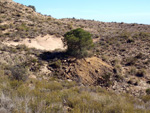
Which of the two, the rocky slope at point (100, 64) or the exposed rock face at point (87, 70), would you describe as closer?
the rocky slope at point (100, 64)

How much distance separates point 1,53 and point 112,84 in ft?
35.1

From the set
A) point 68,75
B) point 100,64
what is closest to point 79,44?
point 100,64

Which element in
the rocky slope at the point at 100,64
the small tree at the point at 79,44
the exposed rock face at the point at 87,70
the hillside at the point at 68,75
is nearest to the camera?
the hillside at the point at 68,75

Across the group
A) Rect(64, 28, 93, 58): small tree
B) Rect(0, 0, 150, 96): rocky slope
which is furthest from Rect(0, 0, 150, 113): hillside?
Rect(64, 28, 93, 58): small tree

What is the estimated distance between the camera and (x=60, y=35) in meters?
23.1

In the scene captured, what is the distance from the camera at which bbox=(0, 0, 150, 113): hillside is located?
4.89 metres

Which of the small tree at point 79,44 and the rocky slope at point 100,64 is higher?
the small tree at point 79,44

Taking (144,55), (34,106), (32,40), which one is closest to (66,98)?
(34,106)

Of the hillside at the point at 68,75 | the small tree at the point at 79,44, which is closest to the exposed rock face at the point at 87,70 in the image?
the hillside at the point at 68,75

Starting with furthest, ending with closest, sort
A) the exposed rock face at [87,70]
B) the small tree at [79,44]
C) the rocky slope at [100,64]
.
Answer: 1. the small tree at [79,44]
2. the exposed rock face at [87,70]
3. the rocky slope at [100,64]

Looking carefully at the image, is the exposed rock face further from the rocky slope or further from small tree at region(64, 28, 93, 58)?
small tree at region(64, 28, 93, 58)

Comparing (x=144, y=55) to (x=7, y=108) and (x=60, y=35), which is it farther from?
(x=7, y=108)

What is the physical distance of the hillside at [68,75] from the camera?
16.1ft

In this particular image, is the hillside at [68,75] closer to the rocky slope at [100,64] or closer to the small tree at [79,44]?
the rocky slope at [100,64]
